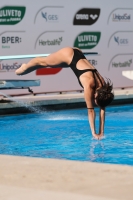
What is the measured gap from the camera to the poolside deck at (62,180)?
4035 mm

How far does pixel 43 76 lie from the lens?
1418cm

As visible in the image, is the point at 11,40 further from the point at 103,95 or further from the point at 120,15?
the point at 103,95

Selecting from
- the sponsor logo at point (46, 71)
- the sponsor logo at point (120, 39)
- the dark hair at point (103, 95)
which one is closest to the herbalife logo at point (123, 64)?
the sponsor logo at point (120, 39)

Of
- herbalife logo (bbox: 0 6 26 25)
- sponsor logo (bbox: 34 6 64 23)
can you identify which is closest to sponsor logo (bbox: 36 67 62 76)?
sponsor logo (bbox: 34 6 64 23)

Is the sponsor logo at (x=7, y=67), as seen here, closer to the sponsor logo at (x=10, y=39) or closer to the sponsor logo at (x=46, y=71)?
the sponsor logo at (x=10, y=39)

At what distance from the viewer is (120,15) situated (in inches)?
612

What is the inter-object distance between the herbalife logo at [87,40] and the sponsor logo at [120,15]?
58cm

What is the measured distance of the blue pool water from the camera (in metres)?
7.63

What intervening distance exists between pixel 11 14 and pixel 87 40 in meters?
2.41

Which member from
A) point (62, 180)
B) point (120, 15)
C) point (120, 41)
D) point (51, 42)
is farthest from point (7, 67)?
point (62, 180)

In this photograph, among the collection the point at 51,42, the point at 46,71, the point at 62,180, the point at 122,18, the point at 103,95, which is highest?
the point at 62,180

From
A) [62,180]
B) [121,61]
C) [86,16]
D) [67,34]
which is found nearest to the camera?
[62,180]

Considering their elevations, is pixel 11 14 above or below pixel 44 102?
above

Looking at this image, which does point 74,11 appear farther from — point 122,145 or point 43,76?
point 122,145
